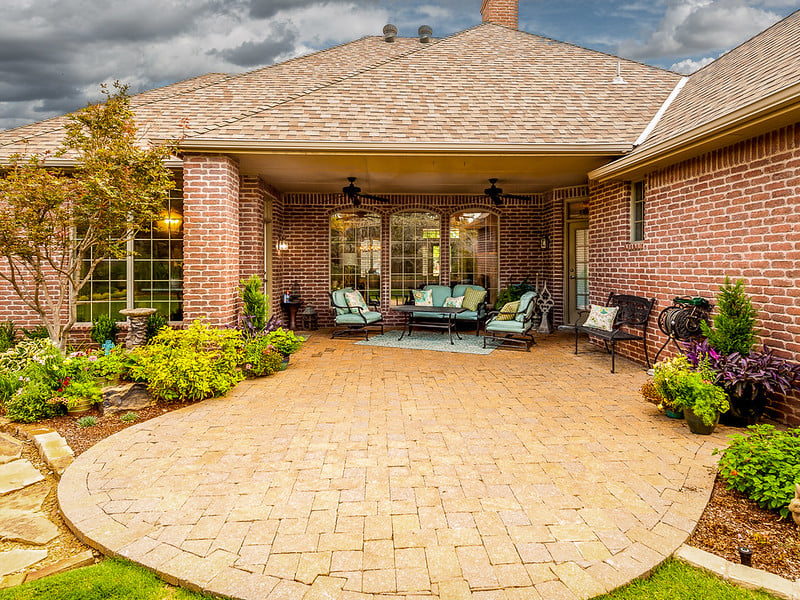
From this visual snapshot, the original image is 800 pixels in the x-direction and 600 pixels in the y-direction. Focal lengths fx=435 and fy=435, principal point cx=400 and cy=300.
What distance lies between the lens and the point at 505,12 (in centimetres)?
1145

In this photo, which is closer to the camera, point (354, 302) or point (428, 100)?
point (428, 100)

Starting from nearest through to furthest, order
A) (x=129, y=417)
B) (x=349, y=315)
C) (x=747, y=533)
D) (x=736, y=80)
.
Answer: (x=747, y=533)
(x=129, y=417)
(x=736, y=80)
(x=349, y=315)

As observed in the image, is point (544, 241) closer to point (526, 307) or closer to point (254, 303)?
point (526, 307)

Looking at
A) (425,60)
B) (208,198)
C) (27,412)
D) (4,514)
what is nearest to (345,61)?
(425,60)

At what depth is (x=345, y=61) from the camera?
9469 millimetres

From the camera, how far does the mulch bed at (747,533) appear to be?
6.72 ft

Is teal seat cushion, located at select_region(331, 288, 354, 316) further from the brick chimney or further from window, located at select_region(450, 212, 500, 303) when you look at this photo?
the brick chimney

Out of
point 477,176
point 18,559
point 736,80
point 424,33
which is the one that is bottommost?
point 18,559

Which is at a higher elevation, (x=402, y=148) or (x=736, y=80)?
(x=736, y=80)

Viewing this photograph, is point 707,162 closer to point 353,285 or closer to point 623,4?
point 353,285

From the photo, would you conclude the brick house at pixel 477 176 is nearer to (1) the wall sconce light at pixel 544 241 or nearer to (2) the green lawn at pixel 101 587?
(1) the wall sconce light at pixel 544 241

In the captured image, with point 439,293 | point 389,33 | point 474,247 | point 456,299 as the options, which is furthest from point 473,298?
point 389,33

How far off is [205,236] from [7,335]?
3.53 meters

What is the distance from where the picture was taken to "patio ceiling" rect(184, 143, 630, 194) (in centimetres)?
621
